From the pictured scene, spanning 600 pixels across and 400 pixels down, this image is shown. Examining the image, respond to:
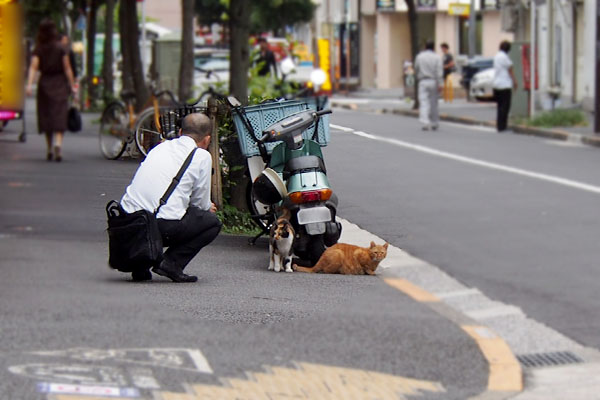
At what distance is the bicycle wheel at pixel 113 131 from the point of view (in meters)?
3.34

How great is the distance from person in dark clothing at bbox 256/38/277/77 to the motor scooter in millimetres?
1218

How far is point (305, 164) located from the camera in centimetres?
312

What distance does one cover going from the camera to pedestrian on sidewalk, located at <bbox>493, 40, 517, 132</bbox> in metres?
63.4

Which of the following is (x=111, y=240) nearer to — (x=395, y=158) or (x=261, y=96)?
(x=261, y=96)

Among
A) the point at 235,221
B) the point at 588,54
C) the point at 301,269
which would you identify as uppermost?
the point at 235,221

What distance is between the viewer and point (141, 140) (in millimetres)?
3215

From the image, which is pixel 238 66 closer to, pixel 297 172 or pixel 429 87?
pixel 297 172

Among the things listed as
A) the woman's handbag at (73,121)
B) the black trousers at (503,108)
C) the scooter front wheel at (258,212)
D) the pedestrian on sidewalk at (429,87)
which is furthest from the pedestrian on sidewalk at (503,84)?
the scooter front wheel at (258,212)

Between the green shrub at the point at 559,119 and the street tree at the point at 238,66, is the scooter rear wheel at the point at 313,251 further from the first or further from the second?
the green shrub at the point at 559,119

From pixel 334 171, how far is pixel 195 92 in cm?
86

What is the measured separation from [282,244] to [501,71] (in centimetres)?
7617

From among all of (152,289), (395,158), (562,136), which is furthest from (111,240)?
(562,136)

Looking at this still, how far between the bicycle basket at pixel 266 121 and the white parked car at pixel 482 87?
123 m

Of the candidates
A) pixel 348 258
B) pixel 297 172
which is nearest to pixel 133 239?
pixel 297 172
